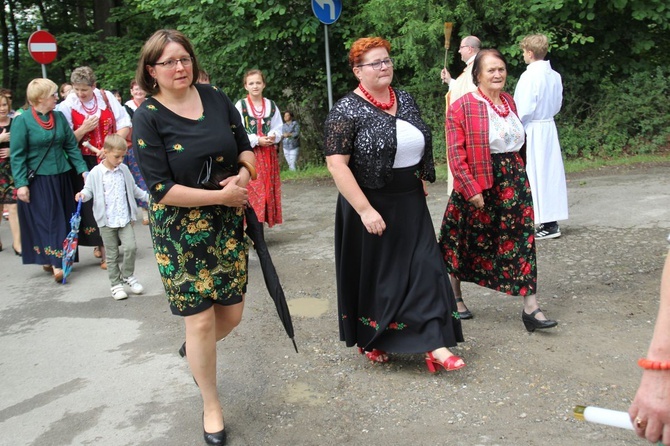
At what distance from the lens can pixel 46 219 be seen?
7559 mm

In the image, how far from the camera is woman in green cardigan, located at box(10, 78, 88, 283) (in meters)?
7.23

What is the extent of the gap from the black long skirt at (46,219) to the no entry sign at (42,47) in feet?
25.8

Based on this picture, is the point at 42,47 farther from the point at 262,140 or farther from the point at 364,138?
the point at 364,138

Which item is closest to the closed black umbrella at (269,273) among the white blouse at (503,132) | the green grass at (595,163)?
the white blouse at (503,132)

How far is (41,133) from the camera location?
7.29m

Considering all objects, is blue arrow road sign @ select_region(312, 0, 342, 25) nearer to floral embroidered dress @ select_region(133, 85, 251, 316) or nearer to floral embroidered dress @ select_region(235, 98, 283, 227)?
floral embroidered dress @ select_region(235, 98, 283, 227)

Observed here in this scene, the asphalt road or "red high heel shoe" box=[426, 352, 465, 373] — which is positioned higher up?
"red high heel shoe" box=[426, 352, 465, 373]

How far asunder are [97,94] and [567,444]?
6.38 meters

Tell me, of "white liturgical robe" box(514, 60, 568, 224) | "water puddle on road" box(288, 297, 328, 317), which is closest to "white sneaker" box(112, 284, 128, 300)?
"water puddle on road" box(288, 297, 328, 317)

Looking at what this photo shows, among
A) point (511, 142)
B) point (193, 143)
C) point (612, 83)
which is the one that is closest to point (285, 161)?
point (612, 83)

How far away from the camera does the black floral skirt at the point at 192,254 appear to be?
146 inches

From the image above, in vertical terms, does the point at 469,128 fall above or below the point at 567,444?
above

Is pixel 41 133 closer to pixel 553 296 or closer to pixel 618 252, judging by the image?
pixel 553 296

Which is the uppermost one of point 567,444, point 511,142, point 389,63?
point 389,63
